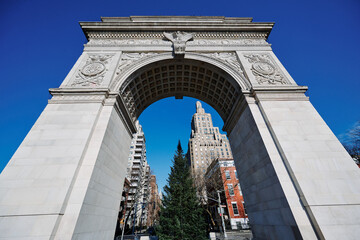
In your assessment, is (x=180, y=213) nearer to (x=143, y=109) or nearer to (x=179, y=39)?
(x=143, y=109)

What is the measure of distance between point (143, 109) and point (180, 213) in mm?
12323

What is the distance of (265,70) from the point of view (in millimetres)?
9359

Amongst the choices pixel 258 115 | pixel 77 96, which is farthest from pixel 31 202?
pixel 258 115

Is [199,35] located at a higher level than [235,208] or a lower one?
higher

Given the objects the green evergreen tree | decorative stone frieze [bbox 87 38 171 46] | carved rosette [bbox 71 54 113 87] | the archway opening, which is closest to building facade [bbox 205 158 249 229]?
the green evergreen tree

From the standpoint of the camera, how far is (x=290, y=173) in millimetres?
5648

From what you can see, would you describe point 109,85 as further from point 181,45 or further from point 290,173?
point 290,173

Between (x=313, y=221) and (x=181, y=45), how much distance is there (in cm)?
1111

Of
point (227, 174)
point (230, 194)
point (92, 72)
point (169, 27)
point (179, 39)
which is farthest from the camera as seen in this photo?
point (227, 174)

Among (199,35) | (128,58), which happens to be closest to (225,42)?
(199,35)

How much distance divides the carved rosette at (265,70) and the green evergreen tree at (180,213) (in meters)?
14.9

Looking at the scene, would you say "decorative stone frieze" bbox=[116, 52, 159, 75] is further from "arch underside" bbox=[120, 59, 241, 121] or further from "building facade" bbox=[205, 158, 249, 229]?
"building facade" bbox=[205, 158, 249, 229]

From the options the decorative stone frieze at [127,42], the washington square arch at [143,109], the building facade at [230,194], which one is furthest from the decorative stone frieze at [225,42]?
the building facade at [230,194]

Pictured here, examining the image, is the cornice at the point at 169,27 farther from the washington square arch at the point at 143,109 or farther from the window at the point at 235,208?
the window at the point at 235,208
